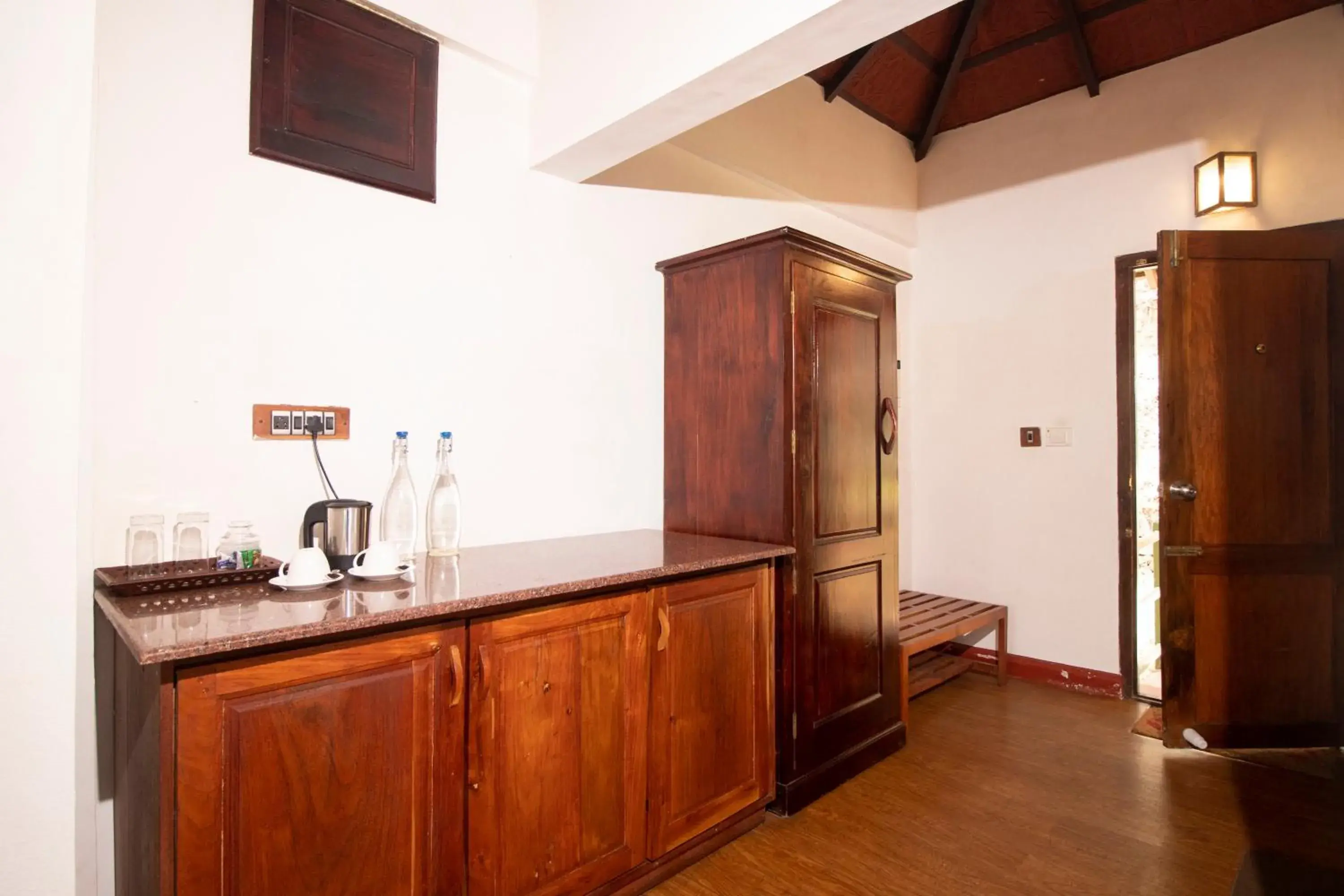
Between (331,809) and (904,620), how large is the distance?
2.78m

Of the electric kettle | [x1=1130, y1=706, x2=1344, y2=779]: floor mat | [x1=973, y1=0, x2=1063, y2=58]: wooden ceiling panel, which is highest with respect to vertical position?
[x1=973, y1=0, x2=1063, y2=58]: wooden ceiling panel

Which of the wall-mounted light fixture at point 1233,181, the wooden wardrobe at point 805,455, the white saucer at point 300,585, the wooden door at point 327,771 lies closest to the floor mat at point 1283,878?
the wooden wardrobe at point 805,455

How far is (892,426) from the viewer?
2723 millimetres

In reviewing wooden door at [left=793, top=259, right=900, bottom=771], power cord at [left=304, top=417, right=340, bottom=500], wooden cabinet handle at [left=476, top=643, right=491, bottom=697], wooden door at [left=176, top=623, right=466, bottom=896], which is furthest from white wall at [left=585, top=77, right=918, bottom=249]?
wooden door at [left=176, top=623, right=466, bottom=896]

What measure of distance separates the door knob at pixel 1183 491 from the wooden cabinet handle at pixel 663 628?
2122mm

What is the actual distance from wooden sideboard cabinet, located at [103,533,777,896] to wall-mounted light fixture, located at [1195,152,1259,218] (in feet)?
9.24

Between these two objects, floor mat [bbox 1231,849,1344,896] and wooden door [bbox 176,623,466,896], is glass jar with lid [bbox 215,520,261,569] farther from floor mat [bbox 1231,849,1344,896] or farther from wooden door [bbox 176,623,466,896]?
floor mat [bbox 1231,849,1344,896]

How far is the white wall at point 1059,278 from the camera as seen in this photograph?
10.0 feet

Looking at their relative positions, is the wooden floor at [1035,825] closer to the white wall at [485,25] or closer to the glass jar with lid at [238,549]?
the glass jar with lid at [238,549]

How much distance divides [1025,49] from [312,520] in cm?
399

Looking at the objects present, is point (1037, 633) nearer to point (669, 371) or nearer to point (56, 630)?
point (669, 371)

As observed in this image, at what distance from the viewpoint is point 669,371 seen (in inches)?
105

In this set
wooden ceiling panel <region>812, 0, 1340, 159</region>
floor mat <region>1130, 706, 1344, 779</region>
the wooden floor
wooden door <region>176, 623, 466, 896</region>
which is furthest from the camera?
wooden ceiling panel <region>812, 0, 1340, 159</region>

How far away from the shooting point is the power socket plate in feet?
5.76
